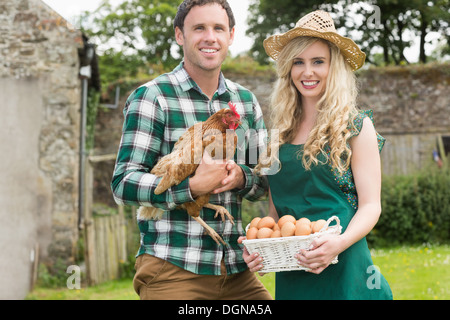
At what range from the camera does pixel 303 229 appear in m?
2.50

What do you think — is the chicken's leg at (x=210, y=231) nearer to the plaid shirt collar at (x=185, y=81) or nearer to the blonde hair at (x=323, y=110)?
the blonde hair at (x=323, y=110)

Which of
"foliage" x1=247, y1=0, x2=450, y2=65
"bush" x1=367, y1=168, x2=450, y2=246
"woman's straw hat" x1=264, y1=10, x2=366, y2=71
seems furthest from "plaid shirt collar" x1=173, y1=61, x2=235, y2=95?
"foliage" x1=247, y1=0, x2=450, y2=65

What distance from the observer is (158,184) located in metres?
2.68

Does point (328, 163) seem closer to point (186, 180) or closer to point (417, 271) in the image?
point (186, 180)

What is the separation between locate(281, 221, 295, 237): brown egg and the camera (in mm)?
2535

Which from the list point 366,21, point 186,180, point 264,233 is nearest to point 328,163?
point 264,233

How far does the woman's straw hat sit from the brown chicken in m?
0.68

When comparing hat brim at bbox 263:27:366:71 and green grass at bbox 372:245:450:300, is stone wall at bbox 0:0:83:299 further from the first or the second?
hat brim at bbox 263:27:366:71

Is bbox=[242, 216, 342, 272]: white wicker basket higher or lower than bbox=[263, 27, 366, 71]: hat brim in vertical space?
lower

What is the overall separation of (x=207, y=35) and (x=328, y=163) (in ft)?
3.41

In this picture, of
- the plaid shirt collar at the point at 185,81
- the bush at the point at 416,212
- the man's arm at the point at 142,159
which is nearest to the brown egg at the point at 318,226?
the man's arm at the point at 142,159

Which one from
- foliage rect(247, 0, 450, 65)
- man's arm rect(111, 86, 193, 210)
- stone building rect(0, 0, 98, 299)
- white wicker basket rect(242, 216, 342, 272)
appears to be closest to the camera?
white wicker basket rect(242, 216, 342, 272)

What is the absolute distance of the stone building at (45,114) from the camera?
340 inches
